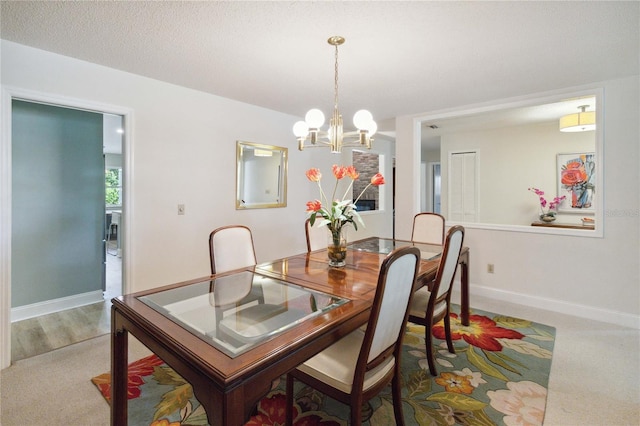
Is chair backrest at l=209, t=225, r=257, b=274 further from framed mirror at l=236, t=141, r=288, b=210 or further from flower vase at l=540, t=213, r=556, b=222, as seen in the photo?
flower vase at l=540, t=213, r=556, b=222

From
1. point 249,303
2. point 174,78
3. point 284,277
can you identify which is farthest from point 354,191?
point 249,303

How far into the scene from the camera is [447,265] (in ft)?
6.88

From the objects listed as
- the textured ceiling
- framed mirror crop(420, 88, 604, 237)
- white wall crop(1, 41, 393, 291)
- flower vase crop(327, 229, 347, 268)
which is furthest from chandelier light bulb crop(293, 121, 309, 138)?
framed mirror crop(420, 88, 604, 237)

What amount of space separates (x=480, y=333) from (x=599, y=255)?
1.55 metres

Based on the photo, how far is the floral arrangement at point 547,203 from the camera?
15.9 ft

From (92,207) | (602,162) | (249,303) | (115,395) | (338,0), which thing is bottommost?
(115,395)

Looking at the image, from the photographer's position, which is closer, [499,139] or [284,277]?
[284,277]

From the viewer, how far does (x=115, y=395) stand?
146cm

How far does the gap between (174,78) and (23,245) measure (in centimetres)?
226

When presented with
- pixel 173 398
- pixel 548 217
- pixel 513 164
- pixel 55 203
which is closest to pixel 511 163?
pixel 513 164

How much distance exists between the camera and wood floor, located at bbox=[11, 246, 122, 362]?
8.03ft

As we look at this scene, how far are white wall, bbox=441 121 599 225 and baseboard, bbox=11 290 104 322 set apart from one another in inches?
235

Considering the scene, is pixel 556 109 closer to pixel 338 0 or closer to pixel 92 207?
pixel 338 0

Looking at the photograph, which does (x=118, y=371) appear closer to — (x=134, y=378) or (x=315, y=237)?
(x=134, y=378)
